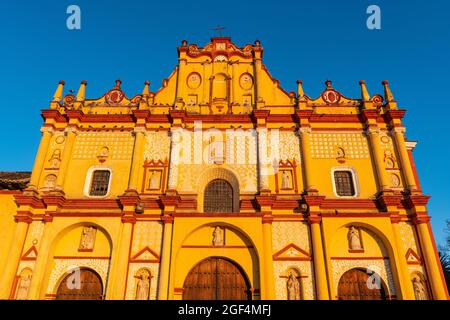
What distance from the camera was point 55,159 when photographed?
1839cm

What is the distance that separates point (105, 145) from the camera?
19.0 metres

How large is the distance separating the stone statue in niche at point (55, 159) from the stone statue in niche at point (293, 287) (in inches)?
480

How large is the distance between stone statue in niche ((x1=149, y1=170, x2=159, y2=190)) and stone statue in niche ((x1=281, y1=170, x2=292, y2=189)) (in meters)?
5.99

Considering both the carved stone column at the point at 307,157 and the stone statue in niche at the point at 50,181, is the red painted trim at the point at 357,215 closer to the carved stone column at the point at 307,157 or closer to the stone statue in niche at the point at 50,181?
the carved stone column at the point at 307,157

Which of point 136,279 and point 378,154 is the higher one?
point 378,154

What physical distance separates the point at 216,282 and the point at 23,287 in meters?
7.98

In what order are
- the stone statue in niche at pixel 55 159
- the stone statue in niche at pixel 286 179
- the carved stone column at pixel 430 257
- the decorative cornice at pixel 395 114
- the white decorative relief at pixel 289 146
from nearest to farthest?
1. the carved stone column at pixel 430 257
2. the stone statue in niche at pixel 286 179
3. the stone statue in niche at pixel 55 159
4. the white decorative relief at pixel 289 146
5. the decorative cornice at pixel 395 114

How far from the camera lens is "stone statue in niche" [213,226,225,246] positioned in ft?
52.5

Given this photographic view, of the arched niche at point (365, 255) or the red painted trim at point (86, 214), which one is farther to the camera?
the red painted trim at point (86, 214)

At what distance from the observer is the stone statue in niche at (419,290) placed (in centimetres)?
1489

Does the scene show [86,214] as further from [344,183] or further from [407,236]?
[407,236]

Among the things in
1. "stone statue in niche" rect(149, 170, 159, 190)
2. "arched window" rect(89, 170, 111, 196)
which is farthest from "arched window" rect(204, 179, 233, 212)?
"arched window" rect(89, 170, 111, 196)

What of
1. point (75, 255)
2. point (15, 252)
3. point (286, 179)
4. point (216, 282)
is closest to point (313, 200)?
point (286, 179)

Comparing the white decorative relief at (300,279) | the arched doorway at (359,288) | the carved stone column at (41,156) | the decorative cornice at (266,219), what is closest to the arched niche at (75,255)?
the carved stone column at (41,156)
